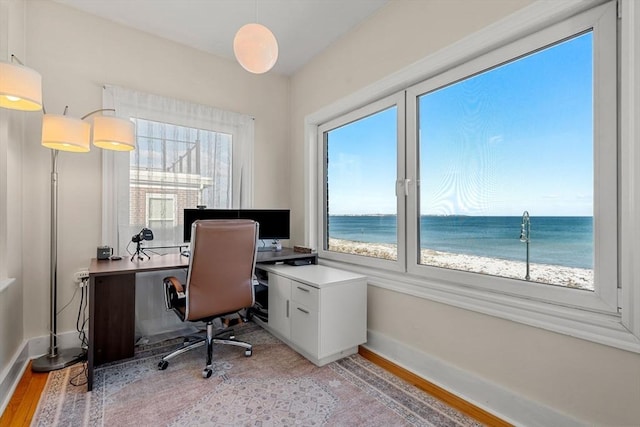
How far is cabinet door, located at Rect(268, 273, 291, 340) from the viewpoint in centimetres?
251

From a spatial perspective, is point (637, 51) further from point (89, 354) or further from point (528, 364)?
point (89, 354)

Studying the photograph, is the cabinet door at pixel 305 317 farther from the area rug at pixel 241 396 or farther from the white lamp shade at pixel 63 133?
the white lamp shade at pixel 63 133

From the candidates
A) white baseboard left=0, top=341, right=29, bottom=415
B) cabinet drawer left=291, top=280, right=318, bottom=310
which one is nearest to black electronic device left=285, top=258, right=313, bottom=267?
cabinet drawer left=291, top=280, right=318, bottom=310

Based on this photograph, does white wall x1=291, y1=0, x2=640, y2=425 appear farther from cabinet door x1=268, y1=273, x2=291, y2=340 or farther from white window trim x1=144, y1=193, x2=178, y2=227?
white window trim x1=144, y1=193, x2=178, y2=227

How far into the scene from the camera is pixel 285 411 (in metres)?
1.72

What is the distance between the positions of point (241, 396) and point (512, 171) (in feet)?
7.16

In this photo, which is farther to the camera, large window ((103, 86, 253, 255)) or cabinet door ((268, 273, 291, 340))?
large window ((103, 86, 253, 255))

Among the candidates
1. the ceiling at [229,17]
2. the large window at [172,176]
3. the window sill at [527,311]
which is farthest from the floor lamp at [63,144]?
the window sill at [527,311]

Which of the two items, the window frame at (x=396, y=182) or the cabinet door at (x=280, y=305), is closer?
the window frame at (x=396, y=182)

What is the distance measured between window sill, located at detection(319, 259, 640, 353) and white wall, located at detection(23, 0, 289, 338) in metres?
2.64

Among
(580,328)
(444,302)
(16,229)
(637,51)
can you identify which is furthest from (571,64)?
(16,229)

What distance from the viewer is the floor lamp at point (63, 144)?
6.46 ft

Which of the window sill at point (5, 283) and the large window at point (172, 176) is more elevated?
the large window at point (172, 176)

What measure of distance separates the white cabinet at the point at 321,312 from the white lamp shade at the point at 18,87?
78.4 inches
